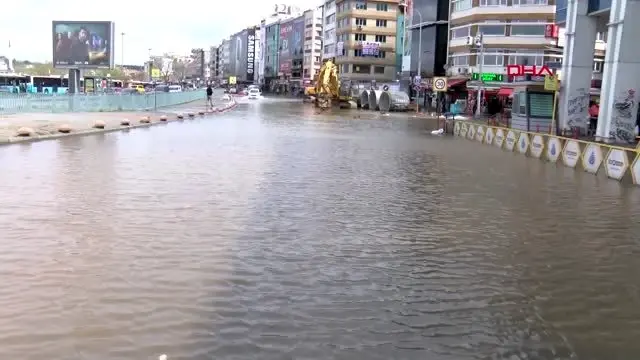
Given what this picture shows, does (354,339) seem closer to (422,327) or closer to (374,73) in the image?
(422,327)

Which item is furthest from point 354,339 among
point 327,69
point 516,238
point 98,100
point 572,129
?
point 327,69

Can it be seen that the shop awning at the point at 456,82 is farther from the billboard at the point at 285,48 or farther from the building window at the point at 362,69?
the billboard at the point at 285,48

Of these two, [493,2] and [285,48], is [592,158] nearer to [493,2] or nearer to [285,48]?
[493,2]

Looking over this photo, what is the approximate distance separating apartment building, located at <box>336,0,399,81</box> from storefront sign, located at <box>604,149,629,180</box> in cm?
9547

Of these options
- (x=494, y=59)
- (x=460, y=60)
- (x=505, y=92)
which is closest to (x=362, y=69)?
(x=460, y=60)

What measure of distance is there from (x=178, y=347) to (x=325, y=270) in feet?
8.90

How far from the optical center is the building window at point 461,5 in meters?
70.1

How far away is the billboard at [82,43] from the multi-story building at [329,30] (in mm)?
68446

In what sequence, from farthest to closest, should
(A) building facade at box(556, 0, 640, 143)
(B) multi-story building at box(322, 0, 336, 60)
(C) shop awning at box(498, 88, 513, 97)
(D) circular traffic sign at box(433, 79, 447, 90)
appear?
(B) multi-story building at box(322, 0, 336, 60), (C) shop awning at box(498, 88, 513, 97), (D) circular traffic sign at box(433, 79, 447, 90), (A) building facade at box(556, 0, 640, 143)

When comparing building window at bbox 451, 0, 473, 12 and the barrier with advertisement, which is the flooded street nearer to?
the barrier with advertisement

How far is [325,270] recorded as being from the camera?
784 cm

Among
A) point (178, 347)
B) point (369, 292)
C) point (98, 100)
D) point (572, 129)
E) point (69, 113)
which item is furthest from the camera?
point (98, 100)

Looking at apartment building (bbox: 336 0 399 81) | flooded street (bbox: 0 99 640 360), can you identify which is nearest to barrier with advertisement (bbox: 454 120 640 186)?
flooded street (bbox: 0 99 640 360)

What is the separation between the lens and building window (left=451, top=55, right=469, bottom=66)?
69819 millimetres
